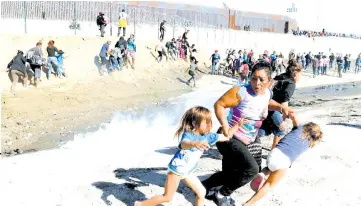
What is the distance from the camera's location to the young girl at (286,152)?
5.36 metres

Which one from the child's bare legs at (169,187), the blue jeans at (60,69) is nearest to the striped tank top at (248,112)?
the child's bare legs at (169,187)

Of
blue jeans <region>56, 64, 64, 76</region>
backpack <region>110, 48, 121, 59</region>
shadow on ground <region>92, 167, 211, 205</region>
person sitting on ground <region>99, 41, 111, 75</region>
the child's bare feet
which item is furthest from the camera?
backpack <region>110, 48, 121, 59</region>

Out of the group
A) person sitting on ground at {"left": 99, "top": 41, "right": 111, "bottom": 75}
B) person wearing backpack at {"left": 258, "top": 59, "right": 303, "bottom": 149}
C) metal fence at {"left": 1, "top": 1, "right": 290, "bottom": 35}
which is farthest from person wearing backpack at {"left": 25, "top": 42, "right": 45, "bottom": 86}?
person wearing backpack at {"left": 258, "top": 59, "right": 303, "bottom": 149}

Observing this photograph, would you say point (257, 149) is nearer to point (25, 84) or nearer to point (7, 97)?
point (7, 97)

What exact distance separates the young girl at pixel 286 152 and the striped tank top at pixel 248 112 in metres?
0.37

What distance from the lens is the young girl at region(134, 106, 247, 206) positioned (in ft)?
15.5

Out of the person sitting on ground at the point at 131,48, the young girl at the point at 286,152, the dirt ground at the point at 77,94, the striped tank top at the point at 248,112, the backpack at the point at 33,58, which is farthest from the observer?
the person sitting on ground at the point at 131,48

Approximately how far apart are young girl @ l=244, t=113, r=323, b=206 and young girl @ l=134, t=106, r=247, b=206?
0.76 m

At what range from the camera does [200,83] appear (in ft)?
77.7

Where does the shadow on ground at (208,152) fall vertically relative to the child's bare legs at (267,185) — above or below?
→ below

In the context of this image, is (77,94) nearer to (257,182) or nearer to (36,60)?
(36,60)

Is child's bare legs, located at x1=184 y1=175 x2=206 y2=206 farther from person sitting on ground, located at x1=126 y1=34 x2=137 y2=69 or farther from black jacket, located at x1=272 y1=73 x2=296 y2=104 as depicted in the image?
person sitting on ground, located at x1=126 y1=34 x2=137 y2=69

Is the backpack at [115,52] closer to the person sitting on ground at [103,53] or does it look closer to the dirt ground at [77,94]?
the person sitting on ground at [103,53]

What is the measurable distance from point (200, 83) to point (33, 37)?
861cm
